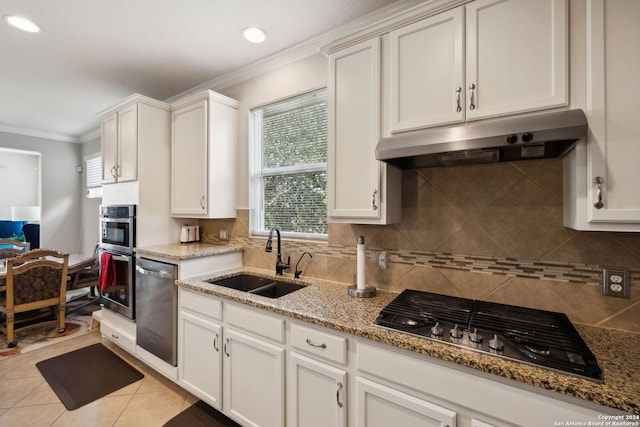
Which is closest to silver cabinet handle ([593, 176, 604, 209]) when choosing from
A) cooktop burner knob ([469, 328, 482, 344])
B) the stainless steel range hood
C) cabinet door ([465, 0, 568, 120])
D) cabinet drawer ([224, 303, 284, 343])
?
the stainless steel range hood

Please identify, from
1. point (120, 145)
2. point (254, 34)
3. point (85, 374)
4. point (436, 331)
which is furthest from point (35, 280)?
point (436, 331)

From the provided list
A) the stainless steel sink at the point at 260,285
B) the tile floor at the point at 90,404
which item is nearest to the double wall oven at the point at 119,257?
the tile floor at the point at 90,404

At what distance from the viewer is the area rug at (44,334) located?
9.56ft

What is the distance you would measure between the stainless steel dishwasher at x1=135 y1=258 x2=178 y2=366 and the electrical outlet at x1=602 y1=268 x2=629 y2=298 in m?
2.55

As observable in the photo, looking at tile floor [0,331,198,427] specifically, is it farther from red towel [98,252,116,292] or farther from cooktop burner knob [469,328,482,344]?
cooktop burner knob [469,328,482,344]

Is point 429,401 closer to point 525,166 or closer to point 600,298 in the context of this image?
point 600,298

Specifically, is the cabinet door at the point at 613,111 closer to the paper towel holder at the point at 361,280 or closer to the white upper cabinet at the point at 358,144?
the white upper cabinet at the point at 358,144

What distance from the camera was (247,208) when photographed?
106 inches

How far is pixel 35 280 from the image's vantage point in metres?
3.02

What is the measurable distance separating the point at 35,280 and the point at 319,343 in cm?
340

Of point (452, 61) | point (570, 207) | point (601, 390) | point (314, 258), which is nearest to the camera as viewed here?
point (601, 390)

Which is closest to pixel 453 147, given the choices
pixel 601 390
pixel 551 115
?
pixel 551 115

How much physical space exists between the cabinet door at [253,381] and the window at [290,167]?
0.90m

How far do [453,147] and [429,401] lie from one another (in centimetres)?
106
